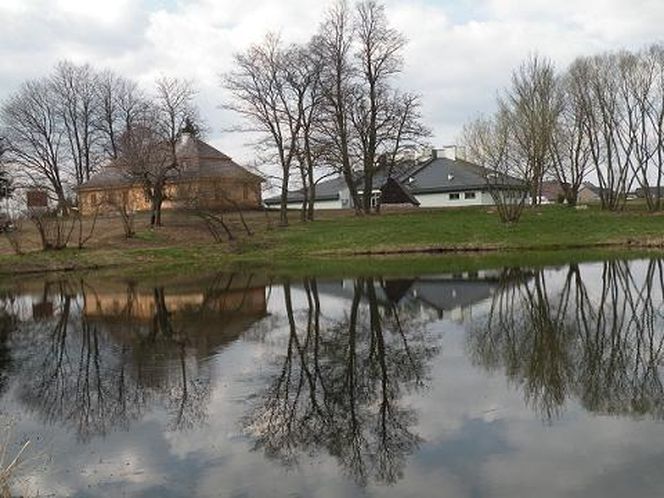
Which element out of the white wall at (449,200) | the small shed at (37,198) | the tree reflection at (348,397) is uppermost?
the small shed at (37,198)

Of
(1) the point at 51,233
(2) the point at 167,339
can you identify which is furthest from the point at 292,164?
(2) the point at 167,339

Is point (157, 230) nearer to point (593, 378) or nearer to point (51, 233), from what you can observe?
point (51, 233)

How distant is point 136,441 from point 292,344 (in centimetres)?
579

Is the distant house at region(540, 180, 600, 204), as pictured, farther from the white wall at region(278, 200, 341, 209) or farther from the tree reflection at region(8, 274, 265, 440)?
the tree reflection at region(8, 274, 265, 440)

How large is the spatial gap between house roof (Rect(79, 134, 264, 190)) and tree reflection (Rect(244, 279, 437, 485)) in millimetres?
34315

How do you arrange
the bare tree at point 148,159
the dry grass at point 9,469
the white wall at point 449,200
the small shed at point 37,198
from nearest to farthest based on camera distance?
the dry grass at point 9,469 → the bare tree at point 148,159 → the small shed at point 37,198 → the white wall at point 449,200

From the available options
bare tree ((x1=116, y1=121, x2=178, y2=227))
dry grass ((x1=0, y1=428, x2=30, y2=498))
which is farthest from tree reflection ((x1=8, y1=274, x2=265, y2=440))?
bare tree ((x1=116, y1=121, x2=178, y2=227))

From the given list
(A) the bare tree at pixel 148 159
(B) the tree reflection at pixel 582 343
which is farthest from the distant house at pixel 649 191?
(A) the bare tree at pixel 148 159

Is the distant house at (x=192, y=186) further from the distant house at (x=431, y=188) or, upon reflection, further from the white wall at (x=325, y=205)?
the white wall at (x=325, y=205)

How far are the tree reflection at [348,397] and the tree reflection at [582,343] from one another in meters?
1.57

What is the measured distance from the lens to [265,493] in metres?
6.87

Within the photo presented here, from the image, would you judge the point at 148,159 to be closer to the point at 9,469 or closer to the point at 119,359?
the point at 119,359

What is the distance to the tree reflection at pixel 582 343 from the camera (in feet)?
31.2

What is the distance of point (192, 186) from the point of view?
4500cm
